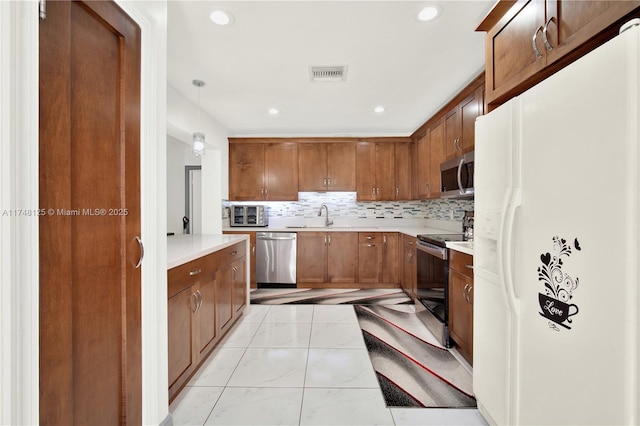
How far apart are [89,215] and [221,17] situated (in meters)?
1.54

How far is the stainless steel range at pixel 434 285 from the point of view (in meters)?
2.36

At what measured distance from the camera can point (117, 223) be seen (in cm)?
113


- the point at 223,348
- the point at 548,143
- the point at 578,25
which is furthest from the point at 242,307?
the point at 578,25

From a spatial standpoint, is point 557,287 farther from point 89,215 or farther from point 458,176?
point 458,176

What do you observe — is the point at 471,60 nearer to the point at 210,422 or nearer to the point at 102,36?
the point at 102,36

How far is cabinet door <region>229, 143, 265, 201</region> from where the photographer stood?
4480 millimetres

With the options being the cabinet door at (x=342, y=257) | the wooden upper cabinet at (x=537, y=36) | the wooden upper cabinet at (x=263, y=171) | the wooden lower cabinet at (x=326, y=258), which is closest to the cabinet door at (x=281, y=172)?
the wooden upper cabinet at (x=263, y=171)

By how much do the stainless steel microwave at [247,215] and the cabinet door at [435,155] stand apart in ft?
8.56

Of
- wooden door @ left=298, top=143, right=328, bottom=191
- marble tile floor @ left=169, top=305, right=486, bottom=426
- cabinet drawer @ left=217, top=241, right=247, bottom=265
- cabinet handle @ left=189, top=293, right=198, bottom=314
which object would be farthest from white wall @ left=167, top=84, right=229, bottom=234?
cabinet handle @ left=189, top=293, right=198, bottom=314

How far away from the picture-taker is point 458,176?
259 centimetres

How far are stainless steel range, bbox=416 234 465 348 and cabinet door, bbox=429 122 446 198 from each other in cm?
85

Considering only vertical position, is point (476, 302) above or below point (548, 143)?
below

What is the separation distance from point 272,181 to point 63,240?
367 cm

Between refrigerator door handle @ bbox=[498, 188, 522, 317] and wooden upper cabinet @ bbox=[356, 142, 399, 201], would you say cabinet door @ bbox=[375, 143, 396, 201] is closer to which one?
wooden upper cabinet @ bbox=[356, 142, 399, 201]
